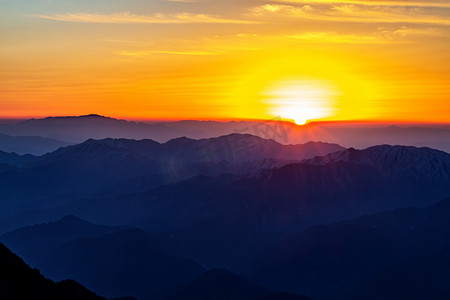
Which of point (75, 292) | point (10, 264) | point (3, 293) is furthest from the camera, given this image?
point (75, 292)

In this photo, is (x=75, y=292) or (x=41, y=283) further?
(x=75, y=292)

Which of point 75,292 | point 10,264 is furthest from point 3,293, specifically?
point 75,292

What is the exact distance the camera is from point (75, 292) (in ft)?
415

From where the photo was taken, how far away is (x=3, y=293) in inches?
3821

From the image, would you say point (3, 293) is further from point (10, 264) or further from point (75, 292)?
point (75, 292)

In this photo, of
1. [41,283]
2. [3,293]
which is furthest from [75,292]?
[3,293]

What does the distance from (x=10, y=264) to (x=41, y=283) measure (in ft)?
26.8

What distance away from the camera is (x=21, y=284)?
350ft

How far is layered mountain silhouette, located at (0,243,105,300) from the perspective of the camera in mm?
101125

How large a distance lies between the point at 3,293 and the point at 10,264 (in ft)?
44.5

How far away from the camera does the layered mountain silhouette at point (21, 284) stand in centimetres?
10112

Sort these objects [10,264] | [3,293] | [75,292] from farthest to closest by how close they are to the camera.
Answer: [75,292], [10,264], [3,293]

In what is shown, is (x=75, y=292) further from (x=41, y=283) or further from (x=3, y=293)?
(x=3, y=293)

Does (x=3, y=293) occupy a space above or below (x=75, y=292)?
above
